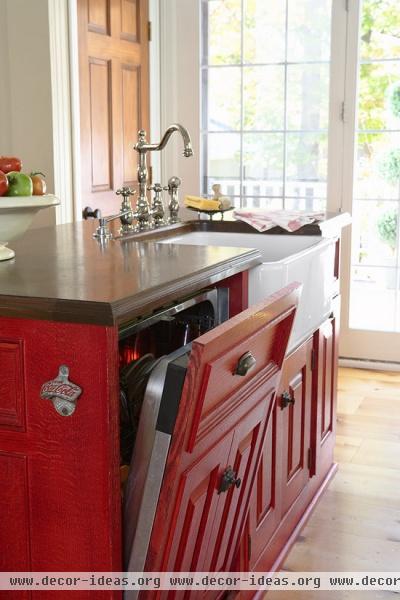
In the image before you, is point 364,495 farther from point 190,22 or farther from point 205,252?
point 190,22

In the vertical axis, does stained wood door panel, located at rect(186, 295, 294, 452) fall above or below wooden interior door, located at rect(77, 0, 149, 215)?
below

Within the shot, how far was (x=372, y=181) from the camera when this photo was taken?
14.2 ft

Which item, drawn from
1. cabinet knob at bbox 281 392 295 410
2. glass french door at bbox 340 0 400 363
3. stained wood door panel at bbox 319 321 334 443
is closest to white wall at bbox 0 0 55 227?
stained wood door panel at bbox 319 321 334 443

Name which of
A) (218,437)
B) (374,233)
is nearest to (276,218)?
(218,437)

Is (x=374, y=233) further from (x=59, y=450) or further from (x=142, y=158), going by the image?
(x=59, y=450)

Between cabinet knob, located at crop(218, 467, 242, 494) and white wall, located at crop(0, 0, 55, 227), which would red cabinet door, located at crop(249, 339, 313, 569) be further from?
white wall, located at crop(0, 0, 55, 227)

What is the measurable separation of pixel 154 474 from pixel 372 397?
275 centimetres

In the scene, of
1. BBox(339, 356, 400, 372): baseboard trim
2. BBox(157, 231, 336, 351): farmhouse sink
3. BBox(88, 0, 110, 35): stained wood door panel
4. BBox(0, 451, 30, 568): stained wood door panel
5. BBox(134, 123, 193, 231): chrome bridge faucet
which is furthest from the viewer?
BBox(339, 356, 400, 372): baseboard trim

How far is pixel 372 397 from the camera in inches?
154

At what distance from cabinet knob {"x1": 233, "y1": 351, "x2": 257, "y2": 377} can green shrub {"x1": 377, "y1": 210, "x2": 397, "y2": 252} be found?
118 inches

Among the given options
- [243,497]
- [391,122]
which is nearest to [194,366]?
[243,497]

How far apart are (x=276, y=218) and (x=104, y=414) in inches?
62.7

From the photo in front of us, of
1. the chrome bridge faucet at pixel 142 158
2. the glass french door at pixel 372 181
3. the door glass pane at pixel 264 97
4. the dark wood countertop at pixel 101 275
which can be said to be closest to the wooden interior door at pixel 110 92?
the door glass pane at pixel 264 97

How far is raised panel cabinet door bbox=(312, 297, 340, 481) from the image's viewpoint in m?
2.58
